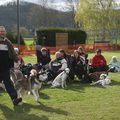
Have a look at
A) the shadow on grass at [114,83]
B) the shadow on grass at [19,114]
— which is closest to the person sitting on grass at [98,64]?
the shadow on grass at [114,83]

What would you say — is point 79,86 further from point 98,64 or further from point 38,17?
point 38,17

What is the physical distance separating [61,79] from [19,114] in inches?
160

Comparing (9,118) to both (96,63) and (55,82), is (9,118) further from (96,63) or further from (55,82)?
(96,63)

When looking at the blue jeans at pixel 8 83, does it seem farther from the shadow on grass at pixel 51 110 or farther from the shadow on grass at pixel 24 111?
the shadow on grass at pixel 51 110

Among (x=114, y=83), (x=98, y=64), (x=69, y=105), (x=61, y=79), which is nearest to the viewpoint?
(x=69, y=105)

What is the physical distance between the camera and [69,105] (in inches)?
365

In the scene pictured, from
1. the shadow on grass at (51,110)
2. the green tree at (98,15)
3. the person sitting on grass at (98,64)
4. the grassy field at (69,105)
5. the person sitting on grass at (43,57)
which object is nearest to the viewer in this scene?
the grassy field at (69,105)

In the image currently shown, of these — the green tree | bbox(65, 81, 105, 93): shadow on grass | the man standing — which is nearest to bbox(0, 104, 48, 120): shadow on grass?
the man standing

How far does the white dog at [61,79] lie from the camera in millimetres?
12266

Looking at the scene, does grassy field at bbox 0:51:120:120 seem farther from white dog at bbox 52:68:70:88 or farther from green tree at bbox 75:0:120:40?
green tree at bbox 75:0:120:40

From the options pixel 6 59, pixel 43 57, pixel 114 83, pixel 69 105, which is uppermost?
pixel 6 59

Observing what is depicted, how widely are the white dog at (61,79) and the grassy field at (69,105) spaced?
0.43 m

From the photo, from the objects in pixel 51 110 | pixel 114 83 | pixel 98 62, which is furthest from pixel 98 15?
pixel 51 110

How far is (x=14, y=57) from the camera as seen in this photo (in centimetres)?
875
